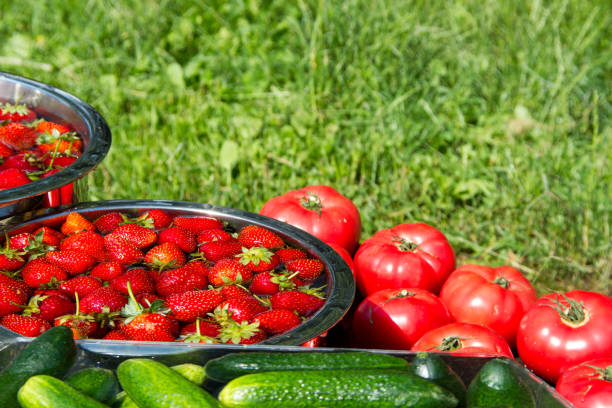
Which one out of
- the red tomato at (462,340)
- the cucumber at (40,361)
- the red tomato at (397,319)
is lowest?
the red tomato at (397,319)

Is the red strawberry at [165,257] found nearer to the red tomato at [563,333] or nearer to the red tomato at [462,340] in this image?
the red tomato at [462,340]

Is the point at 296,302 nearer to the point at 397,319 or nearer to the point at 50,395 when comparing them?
the point at 397,319

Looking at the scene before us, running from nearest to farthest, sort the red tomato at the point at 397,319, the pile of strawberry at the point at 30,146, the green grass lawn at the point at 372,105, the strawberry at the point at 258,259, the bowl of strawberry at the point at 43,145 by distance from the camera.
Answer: the strawberry at the point at 258,259 < the bowl of strawberry at the point at 43,145 < the pile of strawberry at the point at 30,146 < the red tomato at the point at 397,319 < the green grass lawn at the point at 372,105

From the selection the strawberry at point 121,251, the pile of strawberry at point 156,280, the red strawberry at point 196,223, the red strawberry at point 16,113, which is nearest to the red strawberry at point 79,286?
the pile of strawberry at point 156,280

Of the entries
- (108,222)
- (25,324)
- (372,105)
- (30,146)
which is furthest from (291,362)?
(372,105)

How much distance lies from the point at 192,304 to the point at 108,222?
1.51ft

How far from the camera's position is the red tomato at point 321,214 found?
242 centimetres

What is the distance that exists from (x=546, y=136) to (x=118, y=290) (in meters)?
2.79

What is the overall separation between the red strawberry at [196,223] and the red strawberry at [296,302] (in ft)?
1.21

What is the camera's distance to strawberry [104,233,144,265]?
171cm

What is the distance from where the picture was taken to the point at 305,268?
68.1 inches

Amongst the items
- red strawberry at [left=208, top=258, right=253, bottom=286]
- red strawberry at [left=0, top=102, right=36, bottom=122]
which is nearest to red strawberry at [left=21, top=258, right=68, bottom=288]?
red strawberry at [left=208, top=258, right=253, bottom=286]

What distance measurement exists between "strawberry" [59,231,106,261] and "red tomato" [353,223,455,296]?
0.89m

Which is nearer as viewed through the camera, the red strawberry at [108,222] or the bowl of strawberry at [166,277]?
the bowl of strawberry at [166,277]
